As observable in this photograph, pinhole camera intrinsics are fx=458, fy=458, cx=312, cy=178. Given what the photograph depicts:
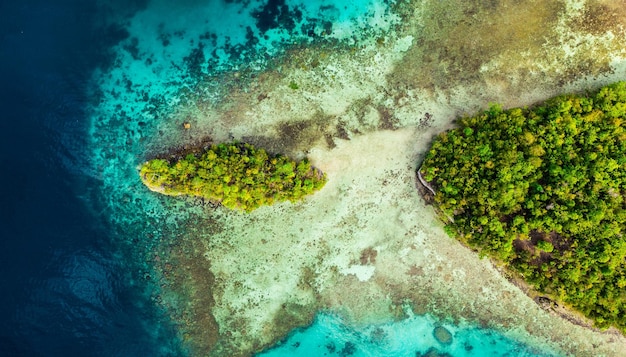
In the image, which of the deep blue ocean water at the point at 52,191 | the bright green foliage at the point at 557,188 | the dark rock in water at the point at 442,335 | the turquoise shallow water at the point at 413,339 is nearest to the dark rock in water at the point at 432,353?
the turquoise shallow water at the point at 413,339

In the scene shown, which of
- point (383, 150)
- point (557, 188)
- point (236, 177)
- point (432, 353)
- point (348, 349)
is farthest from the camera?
point (348, 349)

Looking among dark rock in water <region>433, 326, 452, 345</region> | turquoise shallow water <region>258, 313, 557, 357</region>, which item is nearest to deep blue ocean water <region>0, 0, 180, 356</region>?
turquoise shallow water <region>258, 313, 557, 357</region>

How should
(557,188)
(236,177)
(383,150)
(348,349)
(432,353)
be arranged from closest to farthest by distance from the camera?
(557,188) < (236,177) < (383,150) < (432,353) < (348,349)

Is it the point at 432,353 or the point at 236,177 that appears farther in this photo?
the point at 432,353

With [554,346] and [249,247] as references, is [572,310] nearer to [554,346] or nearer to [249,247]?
[554,346]

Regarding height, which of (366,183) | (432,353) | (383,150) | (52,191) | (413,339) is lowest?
(432,353)

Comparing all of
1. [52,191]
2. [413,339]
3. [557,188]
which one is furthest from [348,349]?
[52,191]

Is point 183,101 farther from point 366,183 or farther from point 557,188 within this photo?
point 557,188
